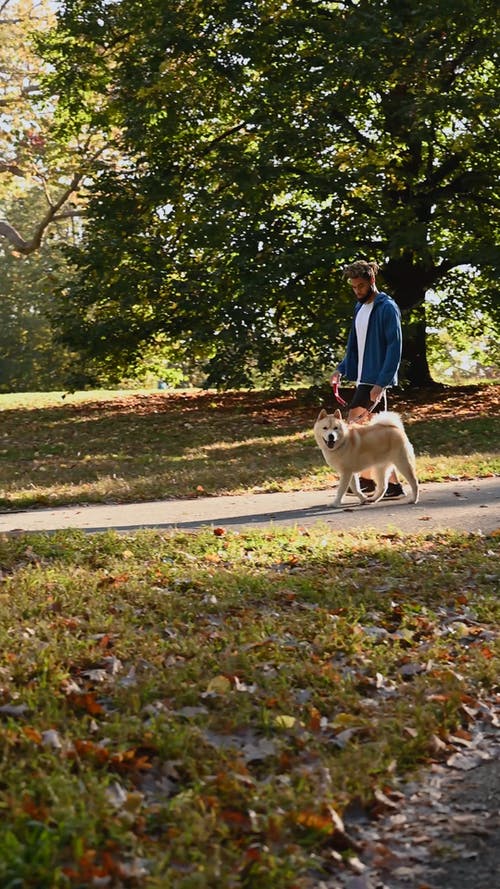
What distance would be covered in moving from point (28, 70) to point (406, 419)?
15810 millimetres

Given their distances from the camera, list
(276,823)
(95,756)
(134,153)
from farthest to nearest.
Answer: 1. (134,153)
2. (95,756)
3. (276,823)

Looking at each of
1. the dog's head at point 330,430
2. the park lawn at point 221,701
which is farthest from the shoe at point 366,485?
the park lawn at point 221,701

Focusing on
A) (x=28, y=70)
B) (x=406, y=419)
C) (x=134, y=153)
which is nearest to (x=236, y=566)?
(x=406, y=419)

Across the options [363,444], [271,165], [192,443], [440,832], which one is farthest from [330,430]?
[271,165]

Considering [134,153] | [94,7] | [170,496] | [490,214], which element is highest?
[94,7]

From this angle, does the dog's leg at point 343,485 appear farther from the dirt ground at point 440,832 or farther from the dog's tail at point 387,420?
the dirt ground at point 440,832

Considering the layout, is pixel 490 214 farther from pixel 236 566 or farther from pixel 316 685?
A: pixel 316 685

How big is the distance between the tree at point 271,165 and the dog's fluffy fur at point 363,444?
9.25 metres

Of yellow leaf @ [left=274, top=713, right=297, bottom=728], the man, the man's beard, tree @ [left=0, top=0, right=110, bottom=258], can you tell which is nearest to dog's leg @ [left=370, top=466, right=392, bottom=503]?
the man

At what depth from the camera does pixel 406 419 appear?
2155cm

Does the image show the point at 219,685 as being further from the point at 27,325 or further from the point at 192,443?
the point at 27,325

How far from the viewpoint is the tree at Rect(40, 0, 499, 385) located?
20.6 m

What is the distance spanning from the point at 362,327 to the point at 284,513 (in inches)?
82.5

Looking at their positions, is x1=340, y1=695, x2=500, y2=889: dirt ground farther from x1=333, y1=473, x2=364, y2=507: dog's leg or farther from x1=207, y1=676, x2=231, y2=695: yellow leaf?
x1=333, y1=473, x2=364, y2=507: dog's leg
